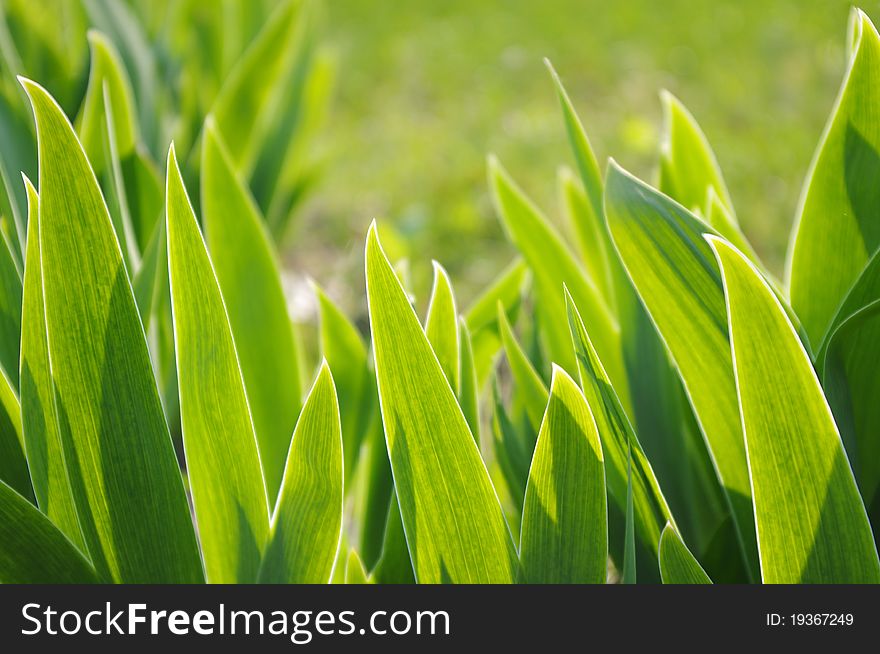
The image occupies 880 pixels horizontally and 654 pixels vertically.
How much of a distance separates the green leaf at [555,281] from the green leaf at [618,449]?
0.64 ft

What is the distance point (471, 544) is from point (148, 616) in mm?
205

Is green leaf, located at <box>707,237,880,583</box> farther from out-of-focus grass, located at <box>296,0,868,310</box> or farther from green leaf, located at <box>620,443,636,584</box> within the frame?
out-of-focus grass, located at <box>296,0,868,310</box>

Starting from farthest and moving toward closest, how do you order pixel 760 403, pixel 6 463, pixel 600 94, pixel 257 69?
pixel 600 94 < pixel 257 69 < pixel 6 463 < pixel 760 403

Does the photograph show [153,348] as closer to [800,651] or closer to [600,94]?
[800,651]

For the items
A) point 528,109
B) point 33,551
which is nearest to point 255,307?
point 33,551

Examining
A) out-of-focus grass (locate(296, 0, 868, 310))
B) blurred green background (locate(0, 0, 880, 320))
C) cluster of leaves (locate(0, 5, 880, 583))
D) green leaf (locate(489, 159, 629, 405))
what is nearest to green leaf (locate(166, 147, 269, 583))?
cluster of leaves (locate(0, 5, 880, 583))

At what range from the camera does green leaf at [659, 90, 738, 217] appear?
0.84 meters

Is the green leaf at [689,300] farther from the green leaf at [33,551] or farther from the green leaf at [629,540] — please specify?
the green leaf at [33,551]

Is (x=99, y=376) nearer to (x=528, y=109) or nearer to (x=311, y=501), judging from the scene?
(x=311, y=501)

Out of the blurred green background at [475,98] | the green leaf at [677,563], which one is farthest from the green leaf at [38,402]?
the blurred green background at [475,98]

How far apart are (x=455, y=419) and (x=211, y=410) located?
0.17 m

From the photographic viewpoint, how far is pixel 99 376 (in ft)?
1.74

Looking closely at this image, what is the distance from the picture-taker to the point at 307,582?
1.90 ft

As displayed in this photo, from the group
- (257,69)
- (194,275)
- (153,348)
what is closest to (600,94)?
(257,69)
